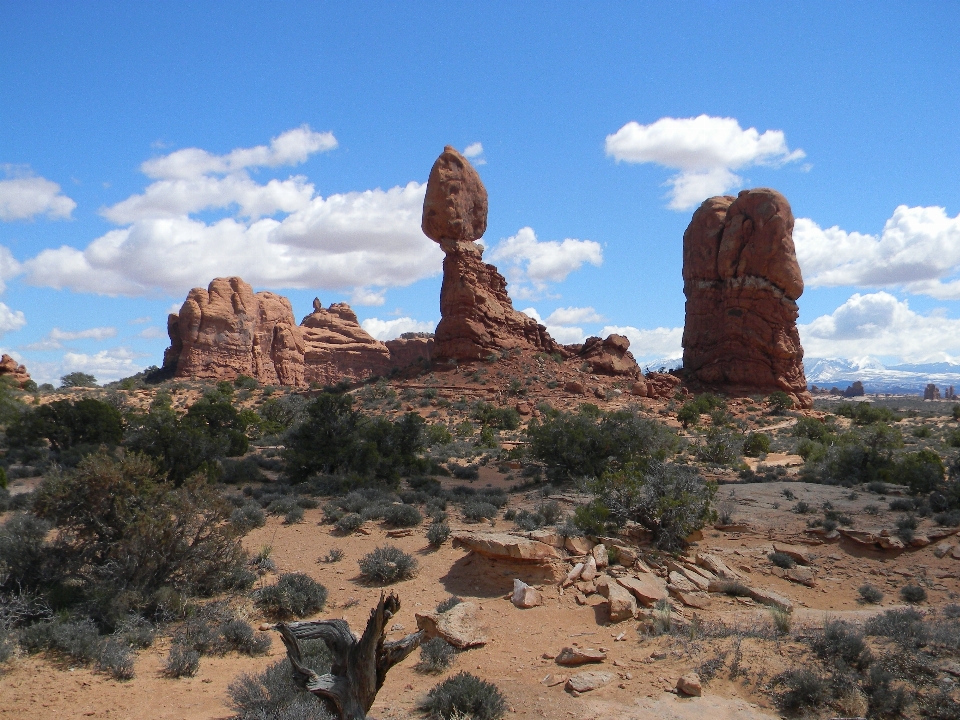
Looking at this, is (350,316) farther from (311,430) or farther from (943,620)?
(943,620)

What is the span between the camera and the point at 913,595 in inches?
397

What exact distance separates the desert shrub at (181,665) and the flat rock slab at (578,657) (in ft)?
12.9

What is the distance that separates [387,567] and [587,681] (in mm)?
4321

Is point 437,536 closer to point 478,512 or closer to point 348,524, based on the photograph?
point 348,524

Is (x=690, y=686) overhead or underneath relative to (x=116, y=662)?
underneath

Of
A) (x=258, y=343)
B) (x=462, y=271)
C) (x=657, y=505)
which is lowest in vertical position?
(x=657, y=505)

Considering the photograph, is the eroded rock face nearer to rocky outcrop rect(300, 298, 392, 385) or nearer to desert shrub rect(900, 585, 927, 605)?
rocky outcrop rect(300, 298, 392, 385)

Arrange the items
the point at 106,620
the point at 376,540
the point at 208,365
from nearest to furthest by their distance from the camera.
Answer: the point at 106,620 < the point at 376,540 < the point at 208,365

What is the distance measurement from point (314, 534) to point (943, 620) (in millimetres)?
9944

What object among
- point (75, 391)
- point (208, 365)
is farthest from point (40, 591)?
point (208, 365)

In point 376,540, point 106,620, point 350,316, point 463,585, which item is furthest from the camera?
point 350,316

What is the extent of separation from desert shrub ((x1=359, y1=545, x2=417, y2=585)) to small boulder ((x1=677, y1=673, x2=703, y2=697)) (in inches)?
195

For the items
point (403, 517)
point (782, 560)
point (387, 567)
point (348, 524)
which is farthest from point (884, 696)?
point (348, 524)

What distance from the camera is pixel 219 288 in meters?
51.3
